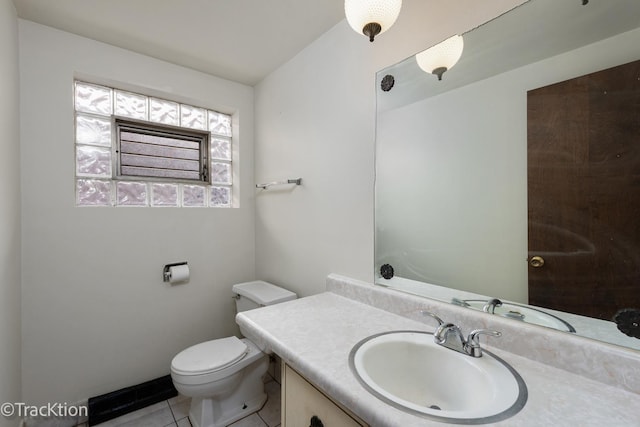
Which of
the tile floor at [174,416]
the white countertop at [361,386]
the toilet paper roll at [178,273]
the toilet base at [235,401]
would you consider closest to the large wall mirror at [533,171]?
the white countertop at [361,386]

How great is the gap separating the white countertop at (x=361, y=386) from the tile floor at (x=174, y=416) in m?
0.97

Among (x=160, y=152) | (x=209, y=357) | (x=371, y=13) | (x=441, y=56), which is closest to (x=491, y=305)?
(x=441, y=56)

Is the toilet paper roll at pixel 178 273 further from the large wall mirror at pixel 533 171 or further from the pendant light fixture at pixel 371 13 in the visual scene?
the pendant light fixture at pixel 371 13

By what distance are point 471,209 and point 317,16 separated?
126cm

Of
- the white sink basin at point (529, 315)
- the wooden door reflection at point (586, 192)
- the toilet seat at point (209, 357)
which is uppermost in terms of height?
the wooden door reflection at point (586, 192)

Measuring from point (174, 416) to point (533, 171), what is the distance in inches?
88.8

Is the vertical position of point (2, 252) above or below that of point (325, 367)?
above

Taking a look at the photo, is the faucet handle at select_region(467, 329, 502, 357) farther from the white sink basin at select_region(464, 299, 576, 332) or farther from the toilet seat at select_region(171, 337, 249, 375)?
the toilet seat at select_region(171, 337, 249, 375)

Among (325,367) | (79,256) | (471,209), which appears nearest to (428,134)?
(471,209)

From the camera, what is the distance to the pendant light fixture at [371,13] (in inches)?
35.6

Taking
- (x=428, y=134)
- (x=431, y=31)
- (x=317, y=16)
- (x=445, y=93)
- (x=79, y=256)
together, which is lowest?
(x=79, y=256)

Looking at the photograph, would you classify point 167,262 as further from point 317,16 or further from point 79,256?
point 317,16

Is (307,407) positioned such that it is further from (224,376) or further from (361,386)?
(224,376)

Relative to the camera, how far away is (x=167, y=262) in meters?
1.90
